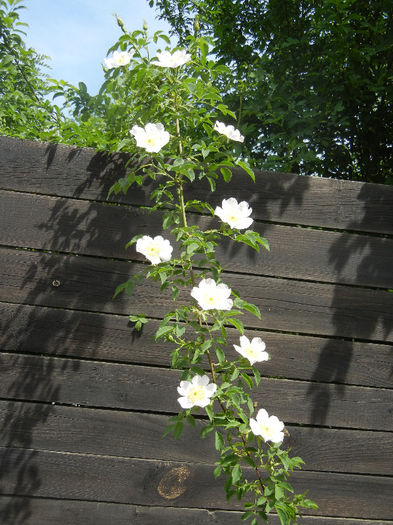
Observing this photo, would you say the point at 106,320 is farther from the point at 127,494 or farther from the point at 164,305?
the point at 127,494

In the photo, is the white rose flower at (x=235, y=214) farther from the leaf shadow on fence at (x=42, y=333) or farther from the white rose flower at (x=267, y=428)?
the white rose flower at (x=267, y=428)

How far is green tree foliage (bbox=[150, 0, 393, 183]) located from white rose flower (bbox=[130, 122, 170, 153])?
0.72 m

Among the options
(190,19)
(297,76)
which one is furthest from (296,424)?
(190,19)

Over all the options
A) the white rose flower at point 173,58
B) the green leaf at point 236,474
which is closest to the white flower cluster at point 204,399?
the green leaf at point 236,474

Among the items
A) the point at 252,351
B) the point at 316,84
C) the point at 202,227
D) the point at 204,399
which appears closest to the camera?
the point at 204,399

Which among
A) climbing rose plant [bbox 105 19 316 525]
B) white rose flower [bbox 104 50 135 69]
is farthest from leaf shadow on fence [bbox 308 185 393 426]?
white rose flower [bbox 104 50 135 69]

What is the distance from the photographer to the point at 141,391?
163cm

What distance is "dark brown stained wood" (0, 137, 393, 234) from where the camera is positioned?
1.66 metres

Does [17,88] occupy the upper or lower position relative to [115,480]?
upper

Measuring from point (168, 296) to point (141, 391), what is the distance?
1.10ft

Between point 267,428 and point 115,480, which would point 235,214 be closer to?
point 267,428

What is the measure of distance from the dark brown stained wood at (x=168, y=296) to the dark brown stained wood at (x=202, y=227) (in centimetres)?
4

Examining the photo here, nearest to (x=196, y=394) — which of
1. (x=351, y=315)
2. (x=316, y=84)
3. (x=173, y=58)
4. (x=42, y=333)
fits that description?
(x=42, y=333)

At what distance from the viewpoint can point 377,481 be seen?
5.70ft
